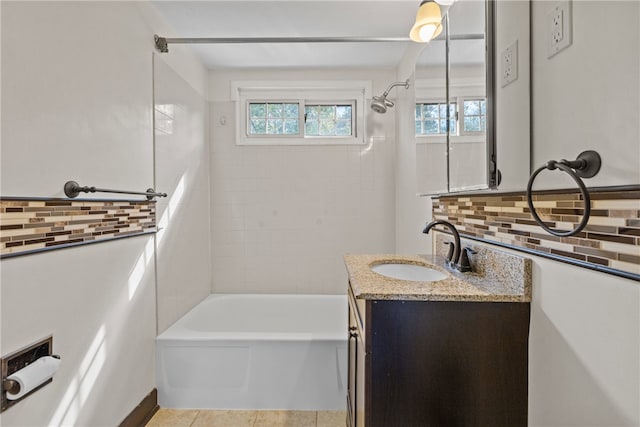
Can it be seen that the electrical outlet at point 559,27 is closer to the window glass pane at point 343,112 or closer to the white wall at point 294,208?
the white wall at point 294,208

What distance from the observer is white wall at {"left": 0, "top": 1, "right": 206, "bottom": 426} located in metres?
1.14

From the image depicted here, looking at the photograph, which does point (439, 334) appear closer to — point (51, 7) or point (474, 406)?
point (474, 406)

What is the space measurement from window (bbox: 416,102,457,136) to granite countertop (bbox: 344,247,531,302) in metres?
0.63

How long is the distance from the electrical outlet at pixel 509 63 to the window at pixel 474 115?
12cm

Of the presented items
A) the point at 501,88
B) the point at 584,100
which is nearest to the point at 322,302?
the point at 501,88

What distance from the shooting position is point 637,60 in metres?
0.67

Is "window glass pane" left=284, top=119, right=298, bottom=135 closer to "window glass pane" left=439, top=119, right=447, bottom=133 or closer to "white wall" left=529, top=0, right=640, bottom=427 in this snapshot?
"window glass pane" left=439, top=119, right=447, bottom=133

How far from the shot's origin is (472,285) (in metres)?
1.16

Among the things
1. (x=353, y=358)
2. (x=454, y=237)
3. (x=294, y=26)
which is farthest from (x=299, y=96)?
(x=353, y=358)

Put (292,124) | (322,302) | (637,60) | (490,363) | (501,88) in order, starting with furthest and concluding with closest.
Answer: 1. (292,124)
2. (322,302)
3. (501,88)
4. (490,363)
5. (637,60)

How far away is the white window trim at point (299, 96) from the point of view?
301 cm

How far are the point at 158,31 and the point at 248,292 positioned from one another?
213cm

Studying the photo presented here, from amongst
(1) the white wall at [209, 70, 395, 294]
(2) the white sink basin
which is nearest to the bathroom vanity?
(2) the white sink basin

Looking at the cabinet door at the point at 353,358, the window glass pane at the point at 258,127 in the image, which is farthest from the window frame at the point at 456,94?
the window glass pane at the point at 258,127
